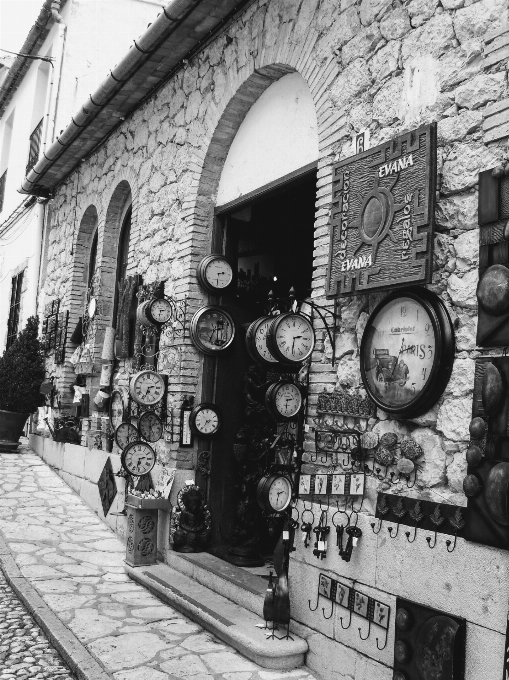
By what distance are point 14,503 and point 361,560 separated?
5672 mm

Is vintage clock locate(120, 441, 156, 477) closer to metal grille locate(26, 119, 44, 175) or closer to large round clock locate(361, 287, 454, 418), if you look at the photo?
large round clock locate(361, 287, 454, 418)

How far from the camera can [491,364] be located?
126 inches

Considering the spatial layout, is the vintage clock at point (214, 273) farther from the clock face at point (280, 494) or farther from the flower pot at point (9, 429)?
the flower pot at point (9, 429)

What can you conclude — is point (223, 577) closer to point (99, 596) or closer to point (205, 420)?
point (99, 596)

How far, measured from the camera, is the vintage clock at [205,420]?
20.4 ft

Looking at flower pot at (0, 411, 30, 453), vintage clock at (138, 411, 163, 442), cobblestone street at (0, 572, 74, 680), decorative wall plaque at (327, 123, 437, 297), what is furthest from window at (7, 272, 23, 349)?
decorative wall plaque at (327, 123, 437, 297)

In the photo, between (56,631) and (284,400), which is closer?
(56,631)

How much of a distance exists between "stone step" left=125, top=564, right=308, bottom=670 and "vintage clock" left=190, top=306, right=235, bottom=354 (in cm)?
208

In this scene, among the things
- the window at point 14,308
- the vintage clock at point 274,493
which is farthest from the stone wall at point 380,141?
the window at point 14,308

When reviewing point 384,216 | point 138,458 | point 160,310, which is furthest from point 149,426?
point 384,216

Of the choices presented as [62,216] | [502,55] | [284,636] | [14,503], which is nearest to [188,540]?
[284,636]

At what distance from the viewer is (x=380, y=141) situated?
418cm

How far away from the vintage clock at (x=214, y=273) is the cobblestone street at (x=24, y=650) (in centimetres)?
322

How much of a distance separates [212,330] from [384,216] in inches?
109
